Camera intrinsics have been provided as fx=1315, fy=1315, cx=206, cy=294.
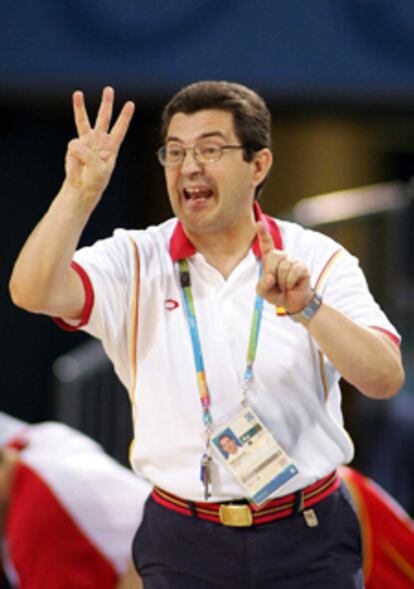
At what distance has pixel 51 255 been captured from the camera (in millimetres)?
2889

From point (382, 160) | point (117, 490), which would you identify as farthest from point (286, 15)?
point (382, 160)

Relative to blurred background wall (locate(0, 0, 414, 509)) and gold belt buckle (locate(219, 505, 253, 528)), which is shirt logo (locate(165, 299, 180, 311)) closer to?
gold belt buckle (locate(219, 505, 253, 528))

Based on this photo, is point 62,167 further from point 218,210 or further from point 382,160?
point 218,210

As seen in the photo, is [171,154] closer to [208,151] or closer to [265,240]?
[208,151]

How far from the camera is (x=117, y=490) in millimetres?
4938

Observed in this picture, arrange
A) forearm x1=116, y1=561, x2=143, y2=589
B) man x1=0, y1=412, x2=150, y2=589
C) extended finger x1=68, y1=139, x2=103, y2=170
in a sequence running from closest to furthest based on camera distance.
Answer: extended finger x1=68, y1=139, x2=103, y2=170 < forearm x1=116, y1=561, x2=143, y2=589 < man x1=0, y1=412, x2=150, y2=589

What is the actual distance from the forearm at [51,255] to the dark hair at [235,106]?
0.39 metres

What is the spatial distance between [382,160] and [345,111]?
313 centimetres

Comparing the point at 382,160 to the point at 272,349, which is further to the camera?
the point at 382,160

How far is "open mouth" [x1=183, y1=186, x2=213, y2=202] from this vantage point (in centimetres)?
309

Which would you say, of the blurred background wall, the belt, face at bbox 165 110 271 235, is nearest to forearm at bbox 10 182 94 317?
face at bbox 165 110 271 235

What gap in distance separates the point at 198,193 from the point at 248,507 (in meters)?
0.75

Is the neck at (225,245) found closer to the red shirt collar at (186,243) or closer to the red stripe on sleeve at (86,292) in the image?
the red shirt collar at (186,243)

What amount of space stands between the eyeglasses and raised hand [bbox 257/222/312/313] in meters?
0.36
